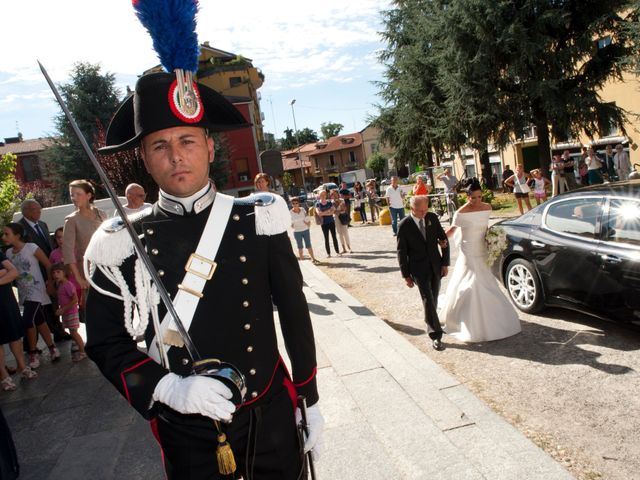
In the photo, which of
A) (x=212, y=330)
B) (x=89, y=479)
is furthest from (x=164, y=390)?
(x=89, y=479)

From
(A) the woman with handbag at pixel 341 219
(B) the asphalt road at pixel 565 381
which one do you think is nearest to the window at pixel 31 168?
(A) the woman with handbag at pixel 341 219

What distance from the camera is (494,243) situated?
20.7ft

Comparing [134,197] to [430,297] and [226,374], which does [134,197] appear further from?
[226,374]

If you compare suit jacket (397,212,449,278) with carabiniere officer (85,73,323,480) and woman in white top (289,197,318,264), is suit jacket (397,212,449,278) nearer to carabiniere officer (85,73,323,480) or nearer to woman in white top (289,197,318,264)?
carabiniere officer (85,73,323,480)

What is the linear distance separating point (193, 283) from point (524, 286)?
226 inches

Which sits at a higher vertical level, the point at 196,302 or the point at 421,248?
the point at 196,302

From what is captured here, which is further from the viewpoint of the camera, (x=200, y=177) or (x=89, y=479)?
(x=89, y=479)

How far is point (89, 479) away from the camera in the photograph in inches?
145

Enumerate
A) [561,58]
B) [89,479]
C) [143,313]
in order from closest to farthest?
[143,313] < [89,479] < [561,58]

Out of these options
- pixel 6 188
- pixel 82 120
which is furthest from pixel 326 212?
pixel 82 120

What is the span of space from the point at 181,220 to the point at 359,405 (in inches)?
115

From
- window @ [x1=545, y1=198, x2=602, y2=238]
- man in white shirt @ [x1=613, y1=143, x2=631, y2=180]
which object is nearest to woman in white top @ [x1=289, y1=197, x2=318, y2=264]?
window @ [x1=545, y1=198, x2=602, y2=238]

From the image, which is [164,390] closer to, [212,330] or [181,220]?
[212,330]

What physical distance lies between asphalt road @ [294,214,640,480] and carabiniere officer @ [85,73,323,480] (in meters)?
2.46
